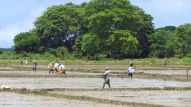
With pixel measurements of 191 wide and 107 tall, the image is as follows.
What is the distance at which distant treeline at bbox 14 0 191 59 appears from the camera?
7688 centimetres

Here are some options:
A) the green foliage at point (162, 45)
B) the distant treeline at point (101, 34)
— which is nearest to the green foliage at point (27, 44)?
the distant treeline at point (101, 34)

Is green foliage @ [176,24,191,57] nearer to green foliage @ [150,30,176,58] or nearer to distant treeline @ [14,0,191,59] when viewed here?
distant treeline @ [14,0,191,59]

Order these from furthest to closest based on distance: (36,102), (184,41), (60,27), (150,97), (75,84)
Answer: (60,27) → (184,41) → (75,84) → (150,97) → (36,102)

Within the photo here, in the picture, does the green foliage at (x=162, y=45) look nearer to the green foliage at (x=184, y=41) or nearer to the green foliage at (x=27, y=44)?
the green foliage at (x=184, y=41)

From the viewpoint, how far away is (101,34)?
78188 mm

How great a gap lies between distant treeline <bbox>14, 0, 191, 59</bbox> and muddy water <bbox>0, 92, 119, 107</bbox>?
52.5m

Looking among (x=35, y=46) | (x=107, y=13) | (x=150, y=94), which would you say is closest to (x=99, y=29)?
(x=107, y=13)

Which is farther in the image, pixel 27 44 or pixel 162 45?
pixel 27 44

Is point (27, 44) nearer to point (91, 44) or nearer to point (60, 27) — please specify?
point (60, 27)

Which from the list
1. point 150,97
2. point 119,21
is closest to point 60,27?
point 119,21

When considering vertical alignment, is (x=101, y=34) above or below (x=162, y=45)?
above

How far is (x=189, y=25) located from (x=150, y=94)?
63100 mm

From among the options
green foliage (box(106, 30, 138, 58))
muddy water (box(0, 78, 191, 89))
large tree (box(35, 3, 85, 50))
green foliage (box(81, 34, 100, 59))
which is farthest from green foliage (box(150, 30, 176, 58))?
muddy water (box(0, 78, 191, 89))

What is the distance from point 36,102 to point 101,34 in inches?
2294
